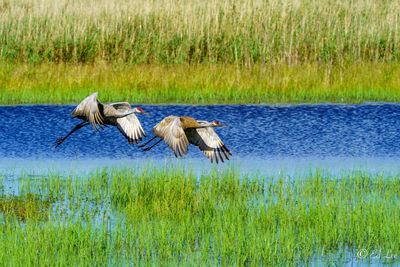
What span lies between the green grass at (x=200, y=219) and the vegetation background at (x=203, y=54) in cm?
646

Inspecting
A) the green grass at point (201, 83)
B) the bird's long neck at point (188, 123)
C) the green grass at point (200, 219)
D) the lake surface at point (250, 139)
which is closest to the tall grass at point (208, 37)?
the green grass at point (201, 83)

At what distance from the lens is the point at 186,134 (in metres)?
8.09

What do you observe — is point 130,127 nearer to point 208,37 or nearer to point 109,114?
point 109,114

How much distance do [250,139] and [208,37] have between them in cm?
519

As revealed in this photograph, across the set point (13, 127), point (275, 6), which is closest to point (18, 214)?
point (13, 127)

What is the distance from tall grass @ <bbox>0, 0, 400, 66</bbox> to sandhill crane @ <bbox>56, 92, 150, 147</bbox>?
25.2 ft

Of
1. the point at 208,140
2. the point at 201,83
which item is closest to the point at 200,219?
the point at 208,140

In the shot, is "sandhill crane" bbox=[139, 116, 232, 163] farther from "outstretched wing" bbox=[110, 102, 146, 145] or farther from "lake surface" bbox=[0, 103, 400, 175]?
"lake surface" bbox=[0, 103, 400, 175]

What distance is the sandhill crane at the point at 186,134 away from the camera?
7555 mm

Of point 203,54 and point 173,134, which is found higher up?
point 173,134

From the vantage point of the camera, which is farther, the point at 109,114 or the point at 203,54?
the point at 203,54

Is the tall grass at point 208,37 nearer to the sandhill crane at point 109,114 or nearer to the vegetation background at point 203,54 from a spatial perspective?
the vegetation background at point 203,54

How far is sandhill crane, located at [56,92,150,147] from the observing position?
8078 mm

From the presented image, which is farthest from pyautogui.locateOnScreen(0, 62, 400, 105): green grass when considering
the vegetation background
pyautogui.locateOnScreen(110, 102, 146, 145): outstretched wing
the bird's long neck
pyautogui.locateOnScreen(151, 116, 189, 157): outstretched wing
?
pyautogui.locateOnScreen(151, 116, 189, 157): outstretched wing
